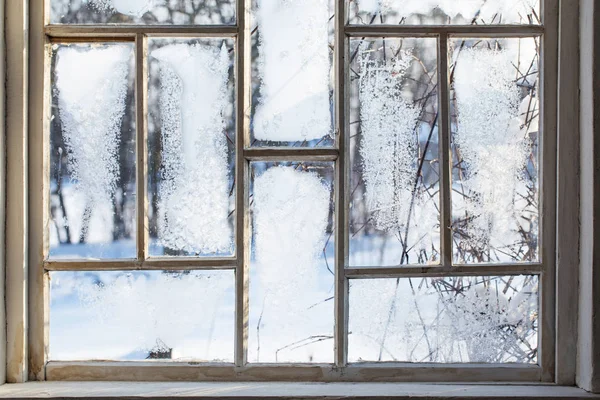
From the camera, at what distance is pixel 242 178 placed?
1434mm

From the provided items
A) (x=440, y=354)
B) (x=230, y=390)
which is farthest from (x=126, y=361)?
(x=440, y=354)

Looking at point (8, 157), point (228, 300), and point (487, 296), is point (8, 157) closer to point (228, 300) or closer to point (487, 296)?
point (228, 300)

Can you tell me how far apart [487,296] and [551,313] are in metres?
0.16

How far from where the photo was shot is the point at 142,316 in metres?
1.47

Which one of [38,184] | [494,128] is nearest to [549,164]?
[494,128]

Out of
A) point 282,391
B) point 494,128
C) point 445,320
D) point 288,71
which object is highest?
point 288,71

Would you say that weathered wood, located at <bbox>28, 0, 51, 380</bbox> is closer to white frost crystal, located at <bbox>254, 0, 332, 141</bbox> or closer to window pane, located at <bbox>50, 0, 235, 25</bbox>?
Result: window pane, located at <bbox>50, 0, 235, 25</bbox>

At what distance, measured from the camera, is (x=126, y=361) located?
1471 millimetres

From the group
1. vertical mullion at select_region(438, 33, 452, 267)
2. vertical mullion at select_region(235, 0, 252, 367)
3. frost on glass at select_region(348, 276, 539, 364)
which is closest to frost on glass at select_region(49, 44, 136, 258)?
vertical mullion at select_region(235, 0, 252, 367)

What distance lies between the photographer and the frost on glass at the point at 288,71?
145cm

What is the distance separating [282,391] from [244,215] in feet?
1.42

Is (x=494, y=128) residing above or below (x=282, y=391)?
above

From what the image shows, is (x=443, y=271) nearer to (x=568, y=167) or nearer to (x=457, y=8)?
(x=568, y=167)

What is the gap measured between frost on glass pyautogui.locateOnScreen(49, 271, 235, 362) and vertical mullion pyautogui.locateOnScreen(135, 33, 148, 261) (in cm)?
10
